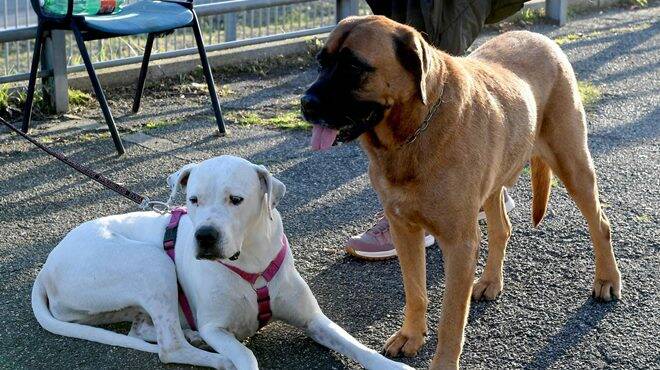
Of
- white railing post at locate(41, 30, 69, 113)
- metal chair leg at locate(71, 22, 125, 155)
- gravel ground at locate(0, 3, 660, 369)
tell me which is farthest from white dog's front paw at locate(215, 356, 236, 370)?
white railing post at locate(41, 30, 69, 113)

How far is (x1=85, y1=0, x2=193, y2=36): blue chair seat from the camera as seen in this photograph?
6.78m

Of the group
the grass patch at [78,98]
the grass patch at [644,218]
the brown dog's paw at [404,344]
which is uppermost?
the brown dog's paw at [404,344]

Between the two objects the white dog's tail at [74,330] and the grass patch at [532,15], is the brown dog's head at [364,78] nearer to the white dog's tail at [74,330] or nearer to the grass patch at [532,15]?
the white dog's tail at [74,330]

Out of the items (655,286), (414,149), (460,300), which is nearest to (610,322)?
(655,286)

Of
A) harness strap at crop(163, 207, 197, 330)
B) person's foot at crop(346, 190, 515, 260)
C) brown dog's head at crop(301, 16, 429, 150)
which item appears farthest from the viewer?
person's foot at crop(346, 190, 515, 260)

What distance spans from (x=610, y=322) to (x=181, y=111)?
4.49 metres

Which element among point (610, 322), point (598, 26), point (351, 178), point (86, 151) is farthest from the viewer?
point (598, 26)

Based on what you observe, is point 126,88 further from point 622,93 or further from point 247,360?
point 247,360

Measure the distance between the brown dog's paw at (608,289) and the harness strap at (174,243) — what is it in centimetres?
194

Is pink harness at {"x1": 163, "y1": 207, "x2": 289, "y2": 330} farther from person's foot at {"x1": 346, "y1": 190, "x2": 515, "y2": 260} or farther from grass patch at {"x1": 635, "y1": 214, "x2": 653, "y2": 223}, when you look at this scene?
grass patch at {"x1": 635, "y1": 214, "x2": 653, "y2": 223}

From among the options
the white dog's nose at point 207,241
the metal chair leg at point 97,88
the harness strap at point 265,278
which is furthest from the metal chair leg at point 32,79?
the white dog's nose at point 207,241

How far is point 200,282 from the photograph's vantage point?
167 inches

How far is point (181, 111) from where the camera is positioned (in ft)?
26.6

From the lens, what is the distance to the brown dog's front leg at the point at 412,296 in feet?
14.2
